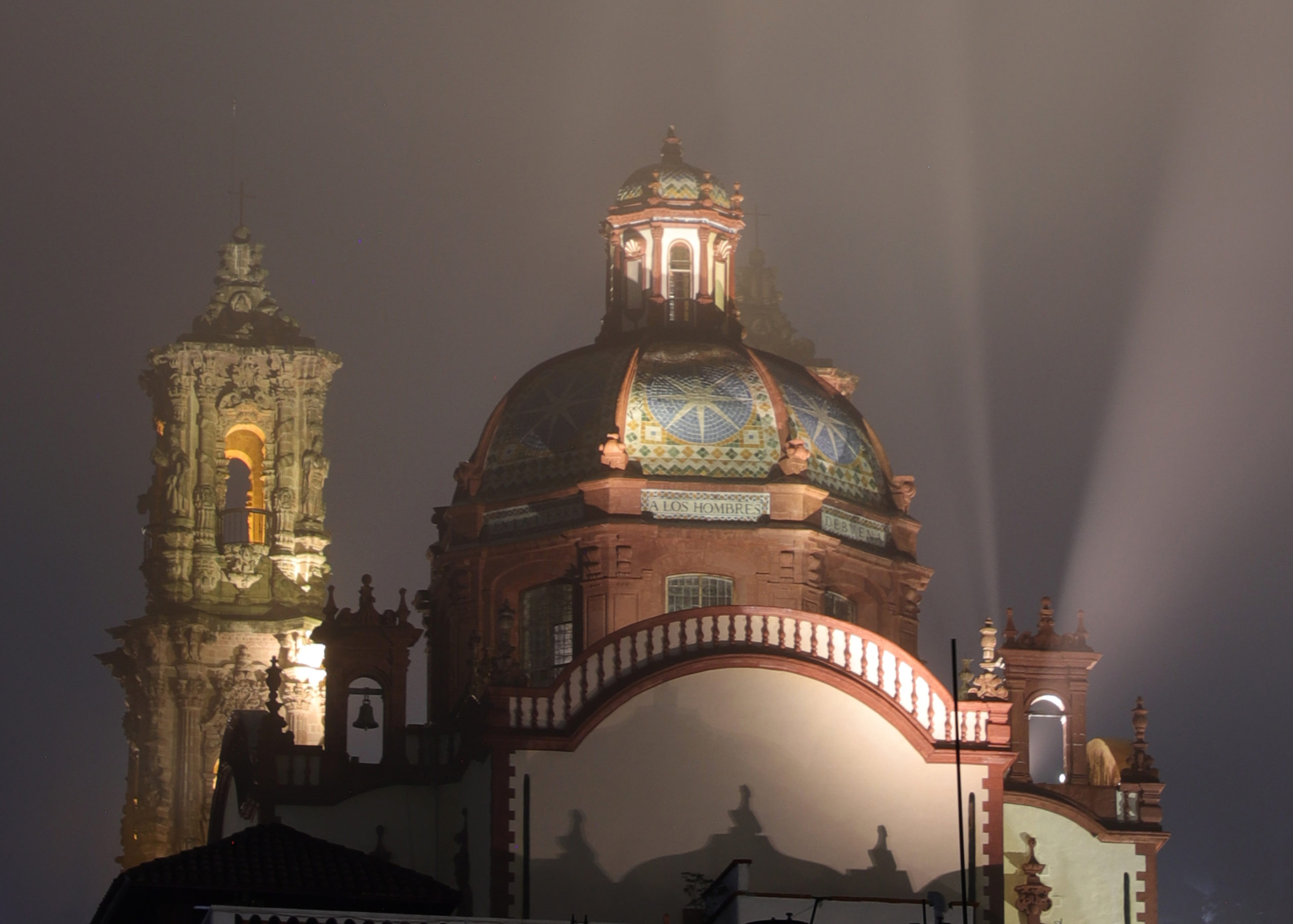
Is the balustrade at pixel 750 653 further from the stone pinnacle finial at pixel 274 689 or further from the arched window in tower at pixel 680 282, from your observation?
the arched window in tower at pixel 680 282

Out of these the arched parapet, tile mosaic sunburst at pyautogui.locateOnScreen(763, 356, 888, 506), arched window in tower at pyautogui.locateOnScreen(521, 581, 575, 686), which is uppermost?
tile mosaic sunburst at pyautogui.locateOnScreen(763, 356, 888, 506)

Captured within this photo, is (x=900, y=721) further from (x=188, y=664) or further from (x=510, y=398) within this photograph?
(x=188, y=664)

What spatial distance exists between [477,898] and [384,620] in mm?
8150

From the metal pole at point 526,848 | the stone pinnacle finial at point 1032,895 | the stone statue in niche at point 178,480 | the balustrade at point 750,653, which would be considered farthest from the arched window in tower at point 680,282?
the stone statue in niche at point 178,480

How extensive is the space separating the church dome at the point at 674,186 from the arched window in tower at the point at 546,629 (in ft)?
30.7

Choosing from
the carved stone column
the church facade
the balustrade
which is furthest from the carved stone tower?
the balustrade

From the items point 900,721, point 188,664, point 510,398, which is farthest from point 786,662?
point 188,664

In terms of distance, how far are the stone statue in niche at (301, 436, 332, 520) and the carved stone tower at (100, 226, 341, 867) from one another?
28 mm

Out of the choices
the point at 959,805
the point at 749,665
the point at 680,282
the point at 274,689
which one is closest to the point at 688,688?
the point at 749,665

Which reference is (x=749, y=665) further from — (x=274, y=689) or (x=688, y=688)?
(x=274, y=689)

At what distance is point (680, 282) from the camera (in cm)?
8594

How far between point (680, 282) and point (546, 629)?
8834 millimetres

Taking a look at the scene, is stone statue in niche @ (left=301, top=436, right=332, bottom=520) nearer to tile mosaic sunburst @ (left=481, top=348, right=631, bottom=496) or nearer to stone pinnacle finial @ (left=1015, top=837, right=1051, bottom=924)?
tile mosaic sunburst @ (left=481, top=348, right=631, bottom=496)

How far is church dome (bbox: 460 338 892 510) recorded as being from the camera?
81.2m
